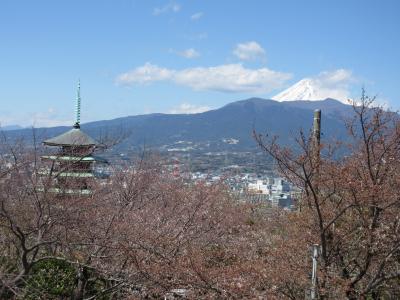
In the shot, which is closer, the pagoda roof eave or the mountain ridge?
the pagoda roof eave

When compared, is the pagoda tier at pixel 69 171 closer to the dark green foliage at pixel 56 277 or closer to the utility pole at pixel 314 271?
the dark green foliage at pixel 56 277

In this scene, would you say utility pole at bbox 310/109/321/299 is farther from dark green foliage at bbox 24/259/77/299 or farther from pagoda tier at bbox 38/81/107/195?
dark green foliage at bbox 24/259/77/299

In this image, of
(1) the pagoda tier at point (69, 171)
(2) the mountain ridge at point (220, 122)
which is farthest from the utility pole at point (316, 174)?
(2) the mountain ridge at point (220, 122)

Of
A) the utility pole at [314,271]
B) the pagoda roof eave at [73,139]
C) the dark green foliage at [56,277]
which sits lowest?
the dark green foliage at [56,277]

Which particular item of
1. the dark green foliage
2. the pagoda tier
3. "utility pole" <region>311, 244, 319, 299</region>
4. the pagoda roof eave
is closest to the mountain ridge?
the pagoda roof eave

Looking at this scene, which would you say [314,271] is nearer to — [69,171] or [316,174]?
[316,174]

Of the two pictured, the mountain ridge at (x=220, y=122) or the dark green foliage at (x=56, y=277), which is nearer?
the dark green foliage at (x=56, y=277)

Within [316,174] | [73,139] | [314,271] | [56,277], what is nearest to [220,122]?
[73,139]

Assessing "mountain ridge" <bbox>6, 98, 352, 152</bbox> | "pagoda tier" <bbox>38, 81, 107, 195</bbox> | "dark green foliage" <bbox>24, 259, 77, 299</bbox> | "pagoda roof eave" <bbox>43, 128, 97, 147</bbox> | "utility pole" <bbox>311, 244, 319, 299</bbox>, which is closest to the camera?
"utility pole" <bbox>311, 244, 319, 299</bbox>

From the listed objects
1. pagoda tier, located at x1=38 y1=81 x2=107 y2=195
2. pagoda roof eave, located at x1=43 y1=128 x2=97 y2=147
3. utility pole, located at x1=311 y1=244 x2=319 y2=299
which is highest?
pagoda roof eave, located at x1=43 y1=128 x2=97 y2=147

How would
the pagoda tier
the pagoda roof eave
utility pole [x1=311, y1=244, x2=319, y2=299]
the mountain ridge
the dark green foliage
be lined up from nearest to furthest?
utility pole [x1=311, y1=244, x2=319, y2=299] → the pagoda tier → the dark green foliage → the pagoda roof eave → the mountain ridge

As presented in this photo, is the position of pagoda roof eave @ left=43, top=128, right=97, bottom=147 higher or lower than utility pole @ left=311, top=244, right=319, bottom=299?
higher

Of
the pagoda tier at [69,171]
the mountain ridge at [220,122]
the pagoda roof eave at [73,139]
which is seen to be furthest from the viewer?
the mountain ridge at [220,122]

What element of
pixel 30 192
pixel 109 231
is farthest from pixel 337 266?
pixel 30 192
